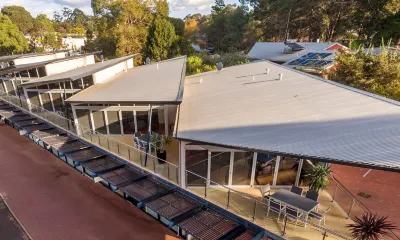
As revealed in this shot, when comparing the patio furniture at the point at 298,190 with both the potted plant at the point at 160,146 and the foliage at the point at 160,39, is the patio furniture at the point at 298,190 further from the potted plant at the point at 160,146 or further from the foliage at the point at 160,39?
the foliage at the point at 160,39

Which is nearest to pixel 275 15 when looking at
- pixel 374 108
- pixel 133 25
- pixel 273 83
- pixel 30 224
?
pixel 133 25

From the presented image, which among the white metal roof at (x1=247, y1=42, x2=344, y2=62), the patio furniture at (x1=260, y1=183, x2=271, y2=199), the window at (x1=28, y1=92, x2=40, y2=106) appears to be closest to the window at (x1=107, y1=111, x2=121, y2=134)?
the window at (x1=28, y1=92, x2=40, y2=106)

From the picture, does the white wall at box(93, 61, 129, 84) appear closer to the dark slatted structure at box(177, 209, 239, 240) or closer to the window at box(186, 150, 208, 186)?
the window at box(186, 150, 208, 186)

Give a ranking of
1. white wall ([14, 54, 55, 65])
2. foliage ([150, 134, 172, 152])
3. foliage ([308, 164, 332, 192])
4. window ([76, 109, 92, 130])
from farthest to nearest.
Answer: white wall ([14, 54, 55, 65]) → window ([76, 109, 92, 130]) → foliage ([150, 134, 172, 152]) → foliage ([308, 164, 332, 192])

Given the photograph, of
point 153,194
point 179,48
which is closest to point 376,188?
point 153,194

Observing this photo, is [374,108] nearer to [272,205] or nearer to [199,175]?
[272,205]
